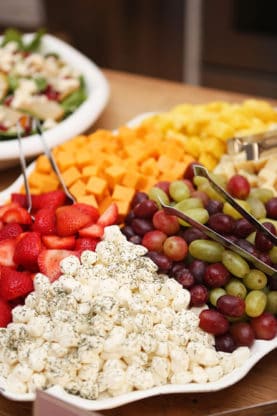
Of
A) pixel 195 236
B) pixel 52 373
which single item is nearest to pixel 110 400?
pixel 52 373

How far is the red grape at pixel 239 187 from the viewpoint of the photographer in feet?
4.05

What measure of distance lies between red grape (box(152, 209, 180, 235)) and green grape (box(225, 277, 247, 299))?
158 millimetres

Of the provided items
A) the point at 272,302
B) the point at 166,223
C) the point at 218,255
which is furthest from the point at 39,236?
the point at 272,302

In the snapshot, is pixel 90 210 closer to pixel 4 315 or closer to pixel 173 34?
pixel 4 315

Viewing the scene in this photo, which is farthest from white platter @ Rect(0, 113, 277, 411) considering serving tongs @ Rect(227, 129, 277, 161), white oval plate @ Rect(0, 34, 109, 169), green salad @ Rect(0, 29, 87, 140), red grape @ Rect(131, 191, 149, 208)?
green salad @ Rect(0, 29, 87, 140)

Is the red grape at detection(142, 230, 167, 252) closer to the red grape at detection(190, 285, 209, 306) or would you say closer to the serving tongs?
the red grape at detection(190, 285, 209, 306)

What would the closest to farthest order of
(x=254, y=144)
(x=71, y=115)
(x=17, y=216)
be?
1. (x=17, y=216)
2. (x=254, y=144)
3. (x=71, y=115)

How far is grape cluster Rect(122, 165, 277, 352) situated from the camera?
1.00 meters

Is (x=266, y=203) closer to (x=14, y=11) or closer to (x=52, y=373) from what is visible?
(x=52, y=373)

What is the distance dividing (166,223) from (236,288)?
0.62 ft

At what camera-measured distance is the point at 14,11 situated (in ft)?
9.20

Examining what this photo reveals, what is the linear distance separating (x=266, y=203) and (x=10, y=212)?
0.53 m

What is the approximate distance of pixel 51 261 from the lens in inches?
43.0

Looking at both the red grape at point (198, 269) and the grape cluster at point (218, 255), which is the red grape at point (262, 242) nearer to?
the grape cluster at point (218, 255)
